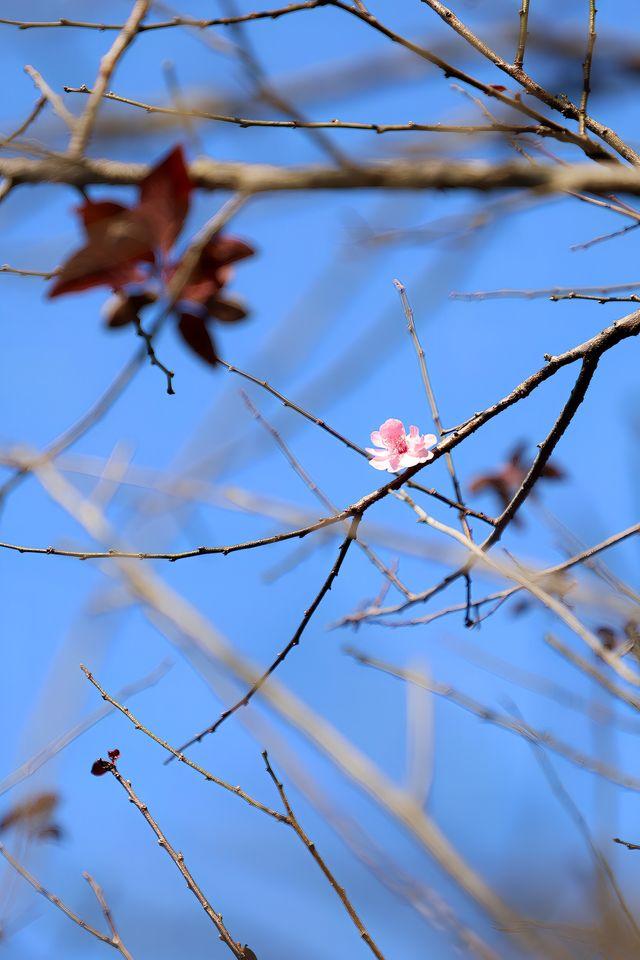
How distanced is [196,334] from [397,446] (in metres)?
0.62

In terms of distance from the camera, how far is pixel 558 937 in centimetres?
118

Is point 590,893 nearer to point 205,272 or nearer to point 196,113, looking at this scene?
point 205,272

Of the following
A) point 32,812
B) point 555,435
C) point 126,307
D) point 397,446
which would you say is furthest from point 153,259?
point 32,812

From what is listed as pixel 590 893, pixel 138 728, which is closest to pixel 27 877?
pixel 138 728

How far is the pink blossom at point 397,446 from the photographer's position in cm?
146

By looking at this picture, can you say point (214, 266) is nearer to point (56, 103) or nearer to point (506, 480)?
point (56, 103)

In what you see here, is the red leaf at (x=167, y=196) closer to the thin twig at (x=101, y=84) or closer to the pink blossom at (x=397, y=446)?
the thin twig at (x=101, y=84)

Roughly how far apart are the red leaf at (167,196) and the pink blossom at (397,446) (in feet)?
2.32

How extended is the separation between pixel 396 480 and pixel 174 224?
2.15ft

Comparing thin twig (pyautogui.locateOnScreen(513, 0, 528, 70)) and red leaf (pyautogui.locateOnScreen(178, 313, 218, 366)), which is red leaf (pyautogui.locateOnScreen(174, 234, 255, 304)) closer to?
red leaf (pyautogui.locateOnScreen(178, 313, 218, 366))

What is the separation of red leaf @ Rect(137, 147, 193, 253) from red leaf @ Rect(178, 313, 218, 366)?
0.43 ft

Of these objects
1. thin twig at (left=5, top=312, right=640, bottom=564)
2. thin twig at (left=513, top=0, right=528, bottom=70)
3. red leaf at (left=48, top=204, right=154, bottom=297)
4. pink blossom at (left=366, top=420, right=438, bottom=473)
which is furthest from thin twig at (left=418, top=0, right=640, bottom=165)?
red leaf at (left=48, top=204, right=154, bottom=297)

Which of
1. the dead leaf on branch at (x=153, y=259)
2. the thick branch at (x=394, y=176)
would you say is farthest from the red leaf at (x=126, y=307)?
the thick branch at (x=394, y=176)

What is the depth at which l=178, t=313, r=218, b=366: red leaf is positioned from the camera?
0.99 meters
